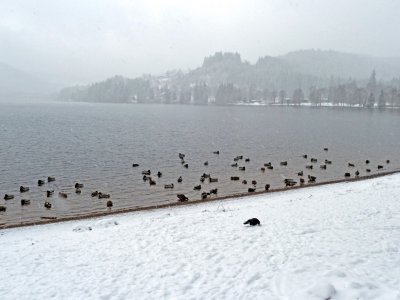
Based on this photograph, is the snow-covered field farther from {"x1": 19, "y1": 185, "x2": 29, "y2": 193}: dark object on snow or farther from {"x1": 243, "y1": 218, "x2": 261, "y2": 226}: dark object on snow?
A: {"x1": 19, "y1": 185, "x2": 29, "y2": 193}: dark object on snow

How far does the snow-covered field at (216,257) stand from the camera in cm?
1084

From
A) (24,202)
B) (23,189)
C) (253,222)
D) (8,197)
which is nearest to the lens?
(253,222)

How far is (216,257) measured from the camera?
43.9 ft

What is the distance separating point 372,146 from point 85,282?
197 feet

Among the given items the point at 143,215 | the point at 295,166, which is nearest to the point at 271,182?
the point at 295,166

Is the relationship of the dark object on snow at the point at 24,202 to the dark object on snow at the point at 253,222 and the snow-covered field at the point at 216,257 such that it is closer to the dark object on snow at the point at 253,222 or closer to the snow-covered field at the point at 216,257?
the snow-covered field at the point at 216,257

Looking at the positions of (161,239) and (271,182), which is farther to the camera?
(271,182)

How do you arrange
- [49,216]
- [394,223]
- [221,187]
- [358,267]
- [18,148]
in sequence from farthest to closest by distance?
[18,148] → [221,187] → [49,216] → [394,223] → [358,267]

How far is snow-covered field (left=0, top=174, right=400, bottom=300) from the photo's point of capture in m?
10.8

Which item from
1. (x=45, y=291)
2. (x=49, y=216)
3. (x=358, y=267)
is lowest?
(x=49, y=216)

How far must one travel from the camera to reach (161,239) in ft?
52.9

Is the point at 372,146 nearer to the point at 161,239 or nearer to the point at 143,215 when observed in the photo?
the point at 143,215

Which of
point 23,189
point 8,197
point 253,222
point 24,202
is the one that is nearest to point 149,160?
point 23,189

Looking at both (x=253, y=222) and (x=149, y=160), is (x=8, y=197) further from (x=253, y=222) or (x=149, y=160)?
(x=149, y=160)
